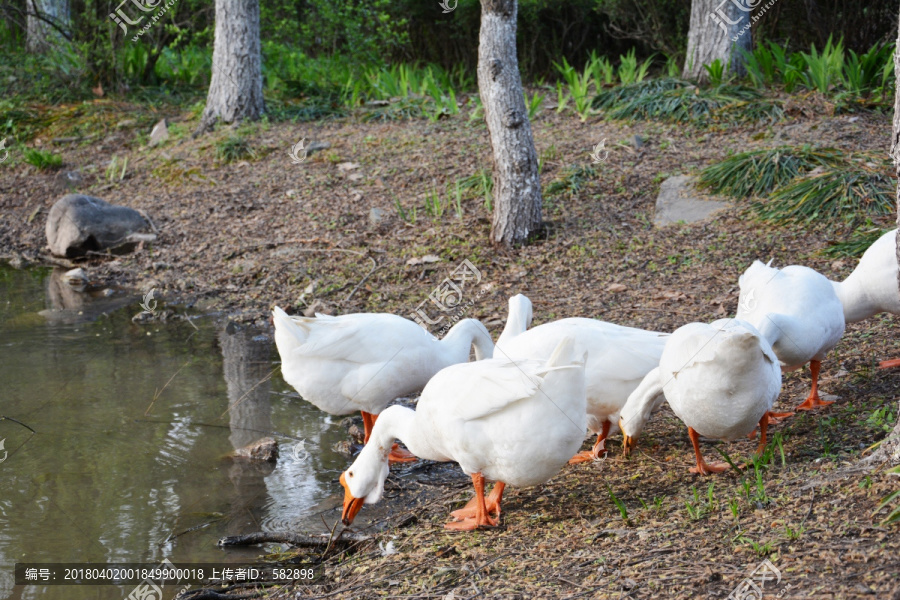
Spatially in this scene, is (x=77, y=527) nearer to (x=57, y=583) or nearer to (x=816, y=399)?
(x=57, y=583)

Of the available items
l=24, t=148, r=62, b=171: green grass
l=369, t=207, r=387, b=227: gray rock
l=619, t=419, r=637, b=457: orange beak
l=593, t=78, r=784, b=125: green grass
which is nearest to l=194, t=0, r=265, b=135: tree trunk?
l=24, t=148, r=62, b=171: green grass

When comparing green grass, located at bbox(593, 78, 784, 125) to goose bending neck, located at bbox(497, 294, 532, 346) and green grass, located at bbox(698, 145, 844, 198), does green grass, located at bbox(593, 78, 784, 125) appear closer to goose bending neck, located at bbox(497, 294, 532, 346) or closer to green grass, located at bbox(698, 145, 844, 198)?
green grass, located at bbox(698, 145, 844, 198)

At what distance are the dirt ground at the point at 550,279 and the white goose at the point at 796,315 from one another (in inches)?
12.5

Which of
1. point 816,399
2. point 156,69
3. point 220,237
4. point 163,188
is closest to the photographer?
point 816,399

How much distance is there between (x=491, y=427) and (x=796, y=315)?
1840 millimetres

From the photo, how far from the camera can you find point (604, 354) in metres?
4.08

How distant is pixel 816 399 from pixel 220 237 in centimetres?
646

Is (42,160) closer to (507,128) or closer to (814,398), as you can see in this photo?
(507,128)

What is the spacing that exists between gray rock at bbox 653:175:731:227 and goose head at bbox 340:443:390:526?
14.9 feet

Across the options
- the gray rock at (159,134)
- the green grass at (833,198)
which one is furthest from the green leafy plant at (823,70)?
the gray rock at (159,134)

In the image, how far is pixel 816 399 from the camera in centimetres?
426

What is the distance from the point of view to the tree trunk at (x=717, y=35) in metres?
10.4

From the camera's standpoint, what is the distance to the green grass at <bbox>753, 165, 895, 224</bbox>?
22.1ft

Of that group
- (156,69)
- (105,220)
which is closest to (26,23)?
(156,69)
